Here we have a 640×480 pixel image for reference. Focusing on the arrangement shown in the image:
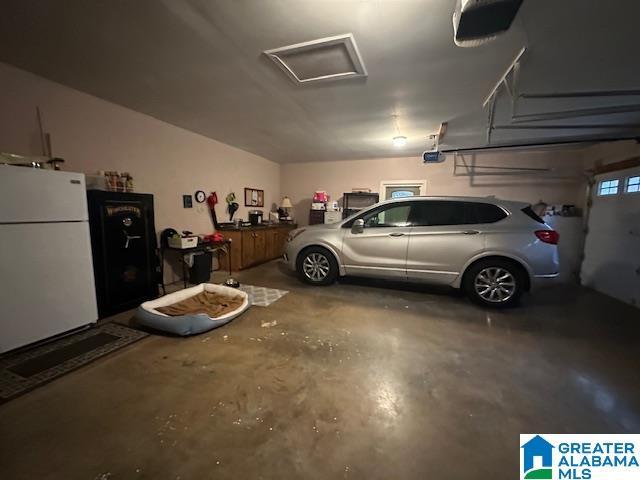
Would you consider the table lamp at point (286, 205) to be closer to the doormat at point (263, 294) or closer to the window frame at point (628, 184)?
the doormat at point (263, 294)

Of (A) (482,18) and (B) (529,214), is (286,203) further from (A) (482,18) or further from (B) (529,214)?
(A) (482,18)

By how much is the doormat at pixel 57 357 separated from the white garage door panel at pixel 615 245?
6.14 metres

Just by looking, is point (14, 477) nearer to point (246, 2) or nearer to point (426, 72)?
point (246, 2)

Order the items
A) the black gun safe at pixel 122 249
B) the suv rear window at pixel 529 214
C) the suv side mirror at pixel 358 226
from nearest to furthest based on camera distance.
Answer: the black gun safe at pixel 122 249 → the suv rear window at pixel 529 214 → the suv side mirror at pixel 358 226

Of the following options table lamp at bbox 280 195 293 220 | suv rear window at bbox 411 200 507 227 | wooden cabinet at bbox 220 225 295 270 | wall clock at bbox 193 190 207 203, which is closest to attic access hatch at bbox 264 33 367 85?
suv rear window at bbox 411 200 507 227

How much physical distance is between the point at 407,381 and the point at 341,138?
399 centimetres

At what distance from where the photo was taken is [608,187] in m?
3.91

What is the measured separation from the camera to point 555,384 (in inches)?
69.3

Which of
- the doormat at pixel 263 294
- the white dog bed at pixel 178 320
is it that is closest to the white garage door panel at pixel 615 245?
the doormat at pixel 263 294

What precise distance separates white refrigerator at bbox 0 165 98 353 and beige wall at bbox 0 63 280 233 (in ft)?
2.70

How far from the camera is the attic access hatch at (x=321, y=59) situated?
6.27ft

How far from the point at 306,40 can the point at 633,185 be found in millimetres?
4844

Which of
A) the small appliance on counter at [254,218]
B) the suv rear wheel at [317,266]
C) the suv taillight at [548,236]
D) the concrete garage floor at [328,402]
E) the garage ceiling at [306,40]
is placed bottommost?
the concrete garage floor at [328,402]

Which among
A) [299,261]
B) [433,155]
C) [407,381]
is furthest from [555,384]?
[433,155]
